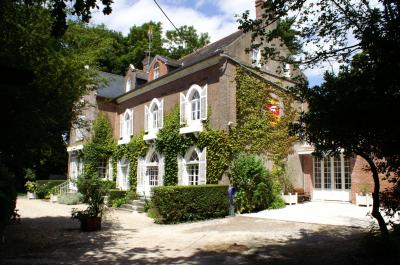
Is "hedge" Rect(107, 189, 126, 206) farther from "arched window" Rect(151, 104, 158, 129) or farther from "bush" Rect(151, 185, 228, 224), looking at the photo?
"bush" Rect(151, 185, 228, 224)

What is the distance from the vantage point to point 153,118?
848 inches

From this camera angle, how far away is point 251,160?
15.6 meters

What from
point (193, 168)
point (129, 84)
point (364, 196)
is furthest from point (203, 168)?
point (129, 84)

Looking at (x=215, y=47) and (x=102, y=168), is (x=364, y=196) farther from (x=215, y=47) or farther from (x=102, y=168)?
(x=102, y=168)

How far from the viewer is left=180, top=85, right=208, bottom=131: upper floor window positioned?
58.6 ft

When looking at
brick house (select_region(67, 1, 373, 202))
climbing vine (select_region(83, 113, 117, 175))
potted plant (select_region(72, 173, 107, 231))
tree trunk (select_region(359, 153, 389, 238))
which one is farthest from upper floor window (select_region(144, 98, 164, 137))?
tree trunk (select_region(359, 153, 389, 238))

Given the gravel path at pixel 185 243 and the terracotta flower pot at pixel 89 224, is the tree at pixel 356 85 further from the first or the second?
the terracotta flower pot at pixel 89 224

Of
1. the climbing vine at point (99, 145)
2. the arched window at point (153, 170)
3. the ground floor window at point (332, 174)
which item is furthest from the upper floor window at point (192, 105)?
the climbing vine at point (99, 145)

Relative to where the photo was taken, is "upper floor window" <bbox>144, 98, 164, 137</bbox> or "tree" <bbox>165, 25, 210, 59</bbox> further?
"tree" <bbox>165, 25, 210, 59</bbox>

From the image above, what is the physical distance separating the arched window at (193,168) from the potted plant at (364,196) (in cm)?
739

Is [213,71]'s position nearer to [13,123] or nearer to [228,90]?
[228,90]

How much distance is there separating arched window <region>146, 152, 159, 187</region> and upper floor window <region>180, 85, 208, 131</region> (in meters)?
3.50

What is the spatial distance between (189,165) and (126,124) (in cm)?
798

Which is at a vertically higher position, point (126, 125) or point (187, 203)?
point (126, 125)
